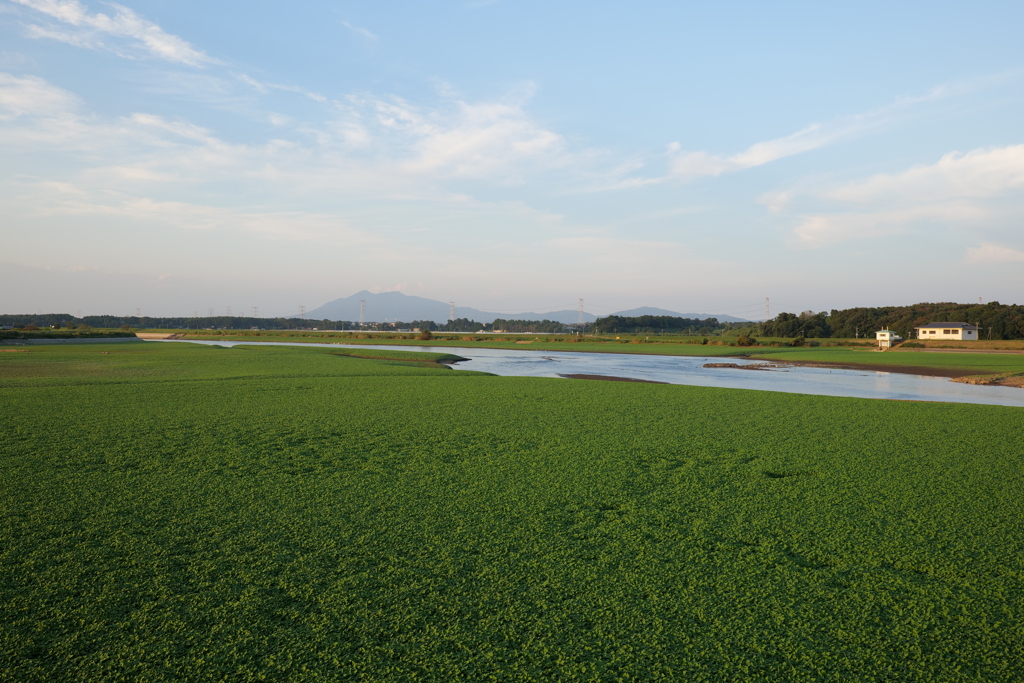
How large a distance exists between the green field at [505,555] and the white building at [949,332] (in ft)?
289

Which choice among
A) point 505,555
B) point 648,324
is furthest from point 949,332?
point 505,555

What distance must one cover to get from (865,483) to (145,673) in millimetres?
7498

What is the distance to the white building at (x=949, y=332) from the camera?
266 ft

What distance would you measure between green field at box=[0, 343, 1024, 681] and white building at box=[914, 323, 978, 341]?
88094 millimetres

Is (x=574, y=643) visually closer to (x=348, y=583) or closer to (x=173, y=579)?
(x=348, y=583)

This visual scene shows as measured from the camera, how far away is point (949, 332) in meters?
81.6

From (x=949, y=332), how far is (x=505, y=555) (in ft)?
321

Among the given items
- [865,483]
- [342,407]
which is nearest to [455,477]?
[865,483]

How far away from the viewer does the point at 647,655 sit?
3.42 m

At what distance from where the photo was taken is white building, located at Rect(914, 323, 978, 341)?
81106 millimetres

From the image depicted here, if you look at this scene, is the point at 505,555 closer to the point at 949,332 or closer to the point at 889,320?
the point at 949,332

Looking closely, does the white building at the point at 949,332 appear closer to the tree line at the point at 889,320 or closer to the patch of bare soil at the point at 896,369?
the tree line at the point at 889,320

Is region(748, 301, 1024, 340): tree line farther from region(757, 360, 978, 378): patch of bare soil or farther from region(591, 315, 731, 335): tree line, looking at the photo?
region(757, 360, 978, 378): patch of bare soil

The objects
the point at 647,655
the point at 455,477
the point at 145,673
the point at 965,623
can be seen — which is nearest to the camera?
the point at 145,673
